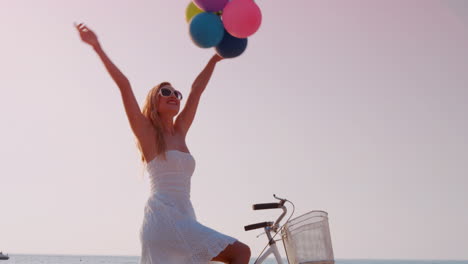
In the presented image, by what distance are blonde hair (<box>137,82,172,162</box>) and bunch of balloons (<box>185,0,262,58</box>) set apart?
0.55 m

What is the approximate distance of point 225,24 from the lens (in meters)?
5.45

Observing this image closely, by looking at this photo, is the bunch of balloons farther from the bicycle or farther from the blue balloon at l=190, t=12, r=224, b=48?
the bicycle

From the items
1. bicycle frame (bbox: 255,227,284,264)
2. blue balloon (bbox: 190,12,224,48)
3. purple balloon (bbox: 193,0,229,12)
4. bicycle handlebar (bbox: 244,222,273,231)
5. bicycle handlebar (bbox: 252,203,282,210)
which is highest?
purple balloon (bbox: 193,0,229,12)

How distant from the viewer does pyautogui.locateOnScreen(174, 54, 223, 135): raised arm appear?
17.4 ft

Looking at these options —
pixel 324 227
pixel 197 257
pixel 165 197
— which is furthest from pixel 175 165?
pixel 324 227

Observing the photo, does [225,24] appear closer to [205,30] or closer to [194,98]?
[205,30]

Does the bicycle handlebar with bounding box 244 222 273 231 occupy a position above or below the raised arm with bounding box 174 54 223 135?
below

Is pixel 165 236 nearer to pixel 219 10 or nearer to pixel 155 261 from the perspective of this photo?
pixel 155 261

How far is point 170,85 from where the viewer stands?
5.12 m

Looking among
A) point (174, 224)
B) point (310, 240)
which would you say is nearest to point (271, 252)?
point (310, 240)

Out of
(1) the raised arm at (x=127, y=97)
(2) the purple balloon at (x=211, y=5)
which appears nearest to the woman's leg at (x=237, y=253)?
(1) the raised arm at (x=127, y=97)

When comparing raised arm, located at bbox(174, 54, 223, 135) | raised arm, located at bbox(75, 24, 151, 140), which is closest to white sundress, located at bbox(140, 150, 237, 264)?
raised arm, located at bbox(75, 24, 151, 140)

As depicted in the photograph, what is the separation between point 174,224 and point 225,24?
1.79 m

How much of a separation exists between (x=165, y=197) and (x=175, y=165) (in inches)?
9.5
